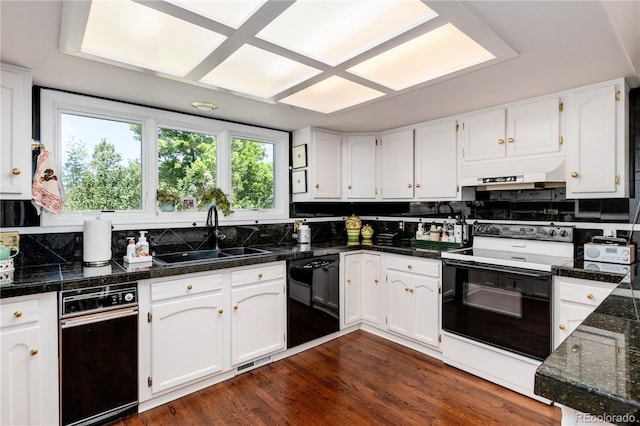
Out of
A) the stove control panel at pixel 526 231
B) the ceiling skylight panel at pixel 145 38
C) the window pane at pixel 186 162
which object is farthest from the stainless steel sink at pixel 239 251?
the stove control panel at pixel 526 231

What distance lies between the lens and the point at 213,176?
3.17m

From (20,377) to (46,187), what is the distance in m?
1.13

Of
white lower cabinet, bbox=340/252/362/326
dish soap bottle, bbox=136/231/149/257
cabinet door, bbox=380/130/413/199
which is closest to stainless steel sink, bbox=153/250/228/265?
dish soap bottle, bbox=136/231/149/257

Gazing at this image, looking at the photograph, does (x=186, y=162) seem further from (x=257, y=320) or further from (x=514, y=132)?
(x=514, y=132)

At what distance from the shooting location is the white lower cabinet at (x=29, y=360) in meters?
1.71

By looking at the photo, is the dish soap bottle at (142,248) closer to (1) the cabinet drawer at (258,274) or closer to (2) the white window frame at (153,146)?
(2) the white window frame at (153,146)

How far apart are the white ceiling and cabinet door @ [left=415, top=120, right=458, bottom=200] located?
0.16 meters

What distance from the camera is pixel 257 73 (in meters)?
2.24

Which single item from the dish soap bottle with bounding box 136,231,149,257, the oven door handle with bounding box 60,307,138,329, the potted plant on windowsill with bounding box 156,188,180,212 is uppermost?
the potted plant on windowsill with bounding box 156,188,180,212

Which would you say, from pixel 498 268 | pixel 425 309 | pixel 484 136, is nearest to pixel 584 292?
pixel 498 268

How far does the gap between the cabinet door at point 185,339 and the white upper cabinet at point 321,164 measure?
1.52 metres

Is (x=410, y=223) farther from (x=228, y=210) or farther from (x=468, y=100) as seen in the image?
(x=228, y=210)

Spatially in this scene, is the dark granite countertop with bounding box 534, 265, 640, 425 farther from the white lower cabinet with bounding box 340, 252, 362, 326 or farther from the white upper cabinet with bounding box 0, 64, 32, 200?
the white upper cabinet with bounding box 0, 64, 32, 200

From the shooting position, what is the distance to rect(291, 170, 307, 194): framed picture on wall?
353 centimetres
